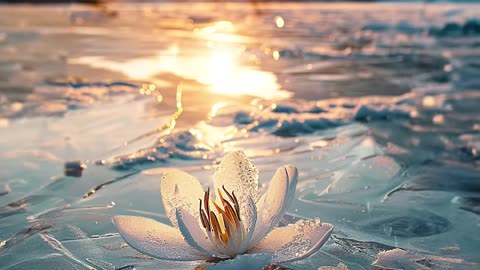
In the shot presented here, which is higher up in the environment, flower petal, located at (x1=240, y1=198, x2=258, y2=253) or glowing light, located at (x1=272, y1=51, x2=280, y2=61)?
flower petal, located at (x1=240, y1=198, x2=258, y2=253)

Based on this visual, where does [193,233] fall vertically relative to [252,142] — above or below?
above

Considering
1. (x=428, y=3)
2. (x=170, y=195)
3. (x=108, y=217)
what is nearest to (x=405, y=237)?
(x=170, y=195)

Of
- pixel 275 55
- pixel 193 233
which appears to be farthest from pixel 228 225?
pixel 275 55

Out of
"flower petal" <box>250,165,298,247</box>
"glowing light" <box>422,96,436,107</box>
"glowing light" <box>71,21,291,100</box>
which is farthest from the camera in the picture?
"glowing light" <box>71,21,291,100</box>

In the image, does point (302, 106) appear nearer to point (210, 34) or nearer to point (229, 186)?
point (229, 186)

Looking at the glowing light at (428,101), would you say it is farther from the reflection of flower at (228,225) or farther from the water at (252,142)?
the reflection of flower at (228,225)

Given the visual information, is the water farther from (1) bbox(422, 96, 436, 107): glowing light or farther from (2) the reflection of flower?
(2) the reflection of flower

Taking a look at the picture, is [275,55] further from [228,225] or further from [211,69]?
[228,225]

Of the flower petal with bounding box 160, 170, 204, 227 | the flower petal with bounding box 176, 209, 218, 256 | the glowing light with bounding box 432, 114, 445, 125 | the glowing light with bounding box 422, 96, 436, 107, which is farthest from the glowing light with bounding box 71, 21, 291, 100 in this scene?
the flower petal with bounding box 176, 209, 218, 256
